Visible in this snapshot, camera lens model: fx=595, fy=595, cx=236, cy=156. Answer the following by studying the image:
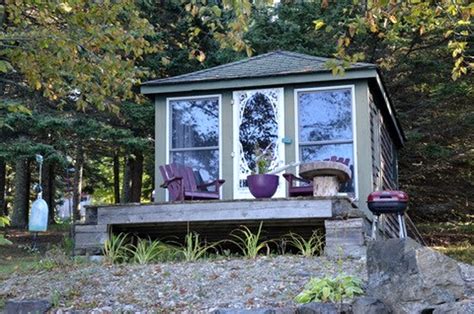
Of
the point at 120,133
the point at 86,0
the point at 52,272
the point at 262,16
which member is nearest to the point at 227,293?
the point at 52,272

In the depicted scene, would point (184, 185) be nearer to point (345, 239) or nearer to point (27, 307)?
point (345, 239)

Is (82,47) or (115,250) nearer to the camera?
(82,47)

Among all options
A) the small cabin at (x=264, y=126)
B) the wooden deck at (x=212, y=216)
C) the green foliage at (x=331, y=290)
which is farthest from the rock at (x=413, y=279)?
the small cabin at (x=264, y=126)

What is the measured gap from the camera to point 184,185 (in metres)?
7.28

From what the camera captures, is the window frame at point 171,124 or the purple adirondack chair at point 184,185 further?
the window frame at point 171,124

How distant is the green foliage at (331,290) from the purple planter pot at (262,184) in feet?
8.39

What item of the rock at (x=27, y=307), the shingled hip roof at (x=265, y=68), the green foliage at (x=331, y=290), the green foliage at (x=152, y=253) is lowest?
the rock at (x=27, y=307)

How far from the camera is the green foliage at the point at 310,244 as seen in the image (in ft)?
18.7

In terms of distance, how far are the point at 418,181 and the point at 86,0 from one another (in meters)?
11.0

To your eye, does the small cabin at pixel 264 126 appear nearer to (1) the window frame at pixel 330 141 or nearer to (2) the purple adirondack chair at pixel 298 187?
(1) the window frame at pixel 330 141

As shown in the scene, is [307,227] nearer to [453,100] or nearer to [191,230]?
[191,230]

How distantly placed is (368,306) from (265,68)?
4959mm

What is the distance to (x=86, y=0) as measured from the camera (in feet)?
19.9

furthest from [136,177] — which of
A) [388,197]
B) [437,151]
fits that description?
[388,197]
